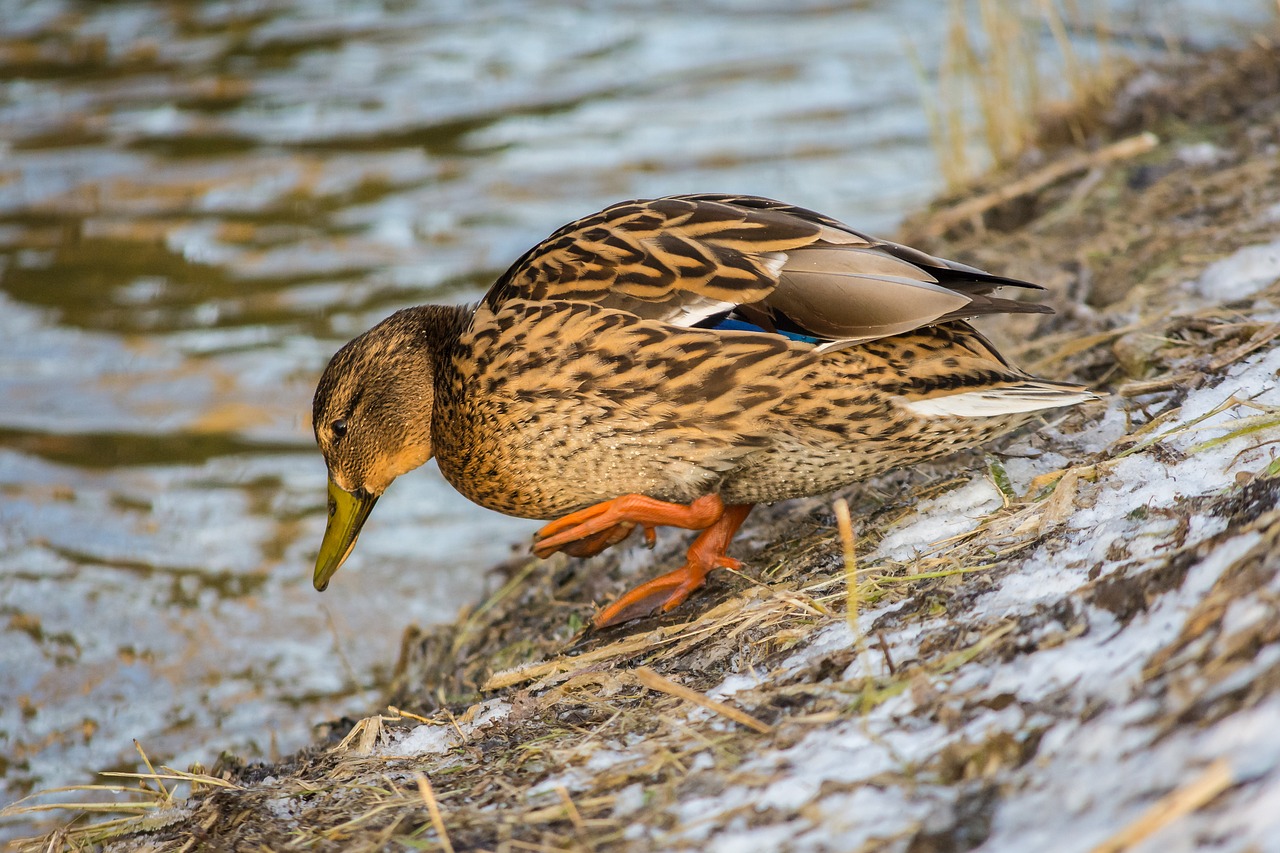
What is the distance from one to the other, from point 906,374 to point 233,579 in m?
3.38

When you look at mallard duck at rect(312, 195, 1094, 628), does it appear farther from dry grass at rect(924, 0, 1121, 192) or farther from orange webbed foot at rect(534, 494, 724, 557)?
dry grass at rect(924, 0, 1121, 192)

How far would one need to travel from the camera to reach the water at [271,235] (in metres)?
4.99

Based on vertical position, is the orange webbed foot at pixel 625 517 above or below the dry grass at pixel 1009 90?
below

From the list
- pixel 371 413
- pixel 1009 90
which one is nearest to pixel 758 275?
pixel 371 413

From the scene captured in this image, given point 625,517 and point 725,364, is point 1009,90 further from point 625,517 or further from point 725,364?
point 625,517

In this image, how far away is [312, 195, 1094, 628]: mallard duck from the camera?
3.20m

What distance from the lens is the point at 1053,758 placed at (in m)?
2.00

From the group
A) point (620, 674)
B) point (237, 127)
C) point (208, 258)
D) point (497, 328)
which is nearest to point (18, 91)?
point (237, 127)

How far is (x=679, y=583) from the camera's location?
3502mm

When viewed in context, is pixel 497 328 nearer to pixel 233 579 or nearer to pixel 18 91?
pixel 233 579

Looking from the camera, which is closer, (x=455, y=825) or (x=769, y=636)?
(x=455, y=825)

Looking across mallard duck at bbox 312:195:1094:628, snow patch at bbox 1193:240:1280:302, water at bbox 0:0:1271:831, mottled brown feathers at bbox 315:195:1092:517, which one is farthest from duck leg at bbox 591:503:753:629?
snow patch at bbox 1193:240:1280:302

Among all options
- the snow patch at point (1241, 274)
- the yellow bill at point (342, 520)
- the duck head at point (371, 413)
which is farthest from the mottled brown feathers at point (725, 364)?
the snow patch at point (1241, 274)

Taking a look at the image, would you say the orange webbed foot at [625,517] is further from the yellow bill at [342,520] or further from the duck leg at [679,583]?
the yellow bill at [342,520]
